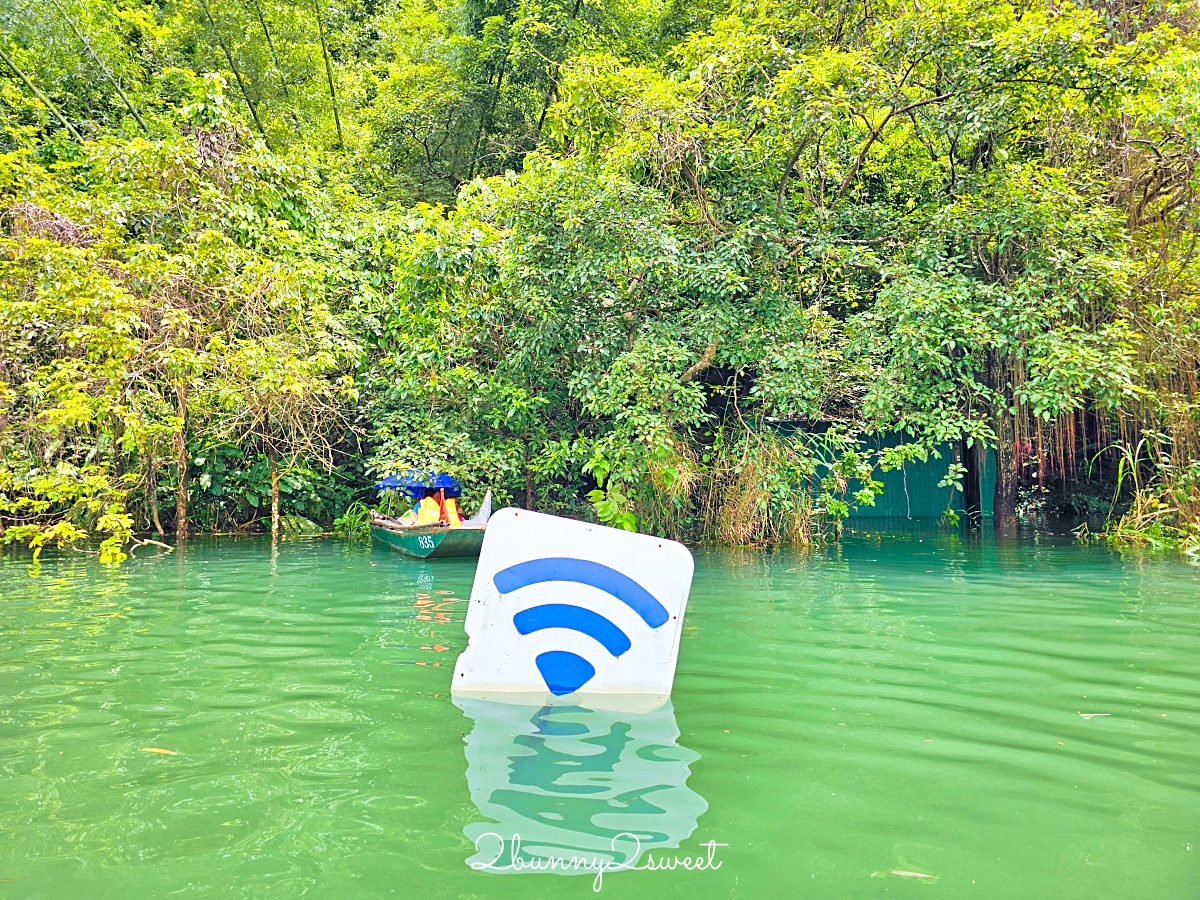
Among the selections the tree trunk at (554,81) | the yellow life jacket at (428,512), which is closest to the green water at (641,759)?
the yellow life jacket at (428,512)

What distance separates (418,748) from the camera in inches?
131

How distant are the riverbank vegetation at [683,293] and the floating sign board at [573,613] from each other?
7379mm

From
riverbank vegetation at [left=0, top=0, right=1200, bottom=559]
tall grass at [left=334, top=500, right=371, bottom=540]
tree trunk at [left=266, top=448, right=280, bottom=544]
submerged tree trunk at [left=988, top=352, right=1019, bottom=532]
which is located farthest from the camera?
tall grass at [left=334, top=500, right=371, bottom=540]

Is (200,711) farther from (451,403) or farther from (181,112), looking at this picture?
(181,112)

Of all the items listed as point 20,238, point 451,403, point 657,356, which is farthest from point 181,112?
point 657,356

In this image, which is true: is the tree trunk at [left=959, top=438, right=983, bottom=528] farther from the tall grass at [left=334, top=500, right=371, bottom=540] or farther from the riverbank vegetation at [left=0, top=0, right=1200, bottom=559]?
the tall grass at [left=334, top=500, right=371, bottom=540]

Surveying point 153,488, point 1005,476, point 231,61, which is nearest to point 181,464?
point 153,488

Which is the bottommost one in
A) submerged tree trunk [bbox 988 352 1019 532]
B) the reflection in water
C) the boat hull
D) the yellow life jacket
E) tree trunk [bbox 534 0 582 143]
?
the reflection in water

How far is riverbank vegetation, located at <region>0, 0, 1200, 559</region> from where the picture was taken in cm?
1077

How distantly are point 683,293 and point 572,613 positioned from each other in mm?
8806

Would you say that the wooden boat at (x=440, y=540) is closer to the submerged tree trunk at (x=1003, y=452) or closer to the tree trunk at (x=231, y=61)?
the submerged tree trunk at (x=1003, y=452)

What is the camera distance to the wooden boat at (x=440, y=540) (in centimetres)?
1014

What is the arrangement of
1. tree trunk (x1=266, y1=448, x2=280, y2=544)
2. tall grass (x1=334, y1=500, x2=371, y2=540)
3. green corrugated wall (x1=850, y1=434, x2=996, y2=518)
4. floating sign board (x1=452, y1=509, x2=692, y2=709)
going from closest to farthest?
floating sign board (x1=452, y1=509, x2=692, y2=709) → tree trunk (x1=266, y1=448, x2=280, y2=544) → tall grass (x1=334, y1=500, x2=371, y2=540) → green corrugated wall (x1=850, y1=434, x2=996, y2=518)

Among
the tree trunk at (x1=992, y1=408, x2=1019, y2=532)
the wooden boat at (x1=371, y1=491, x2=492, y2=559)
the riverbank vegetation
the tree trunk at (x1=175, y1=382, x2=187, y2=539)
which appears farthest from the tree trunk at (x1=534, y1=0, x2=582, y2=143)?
the tree trunk at (x1=992, y1=408, x2=1019, y2=532)
